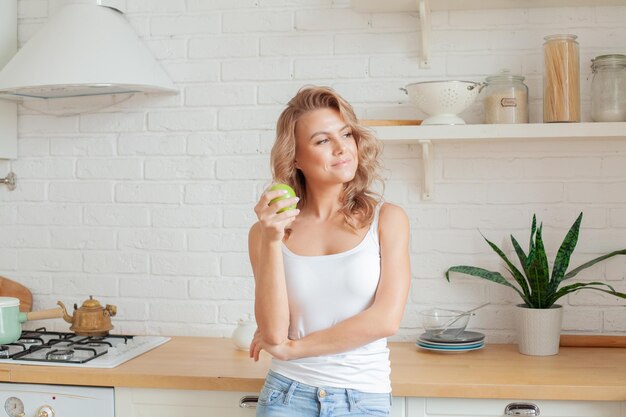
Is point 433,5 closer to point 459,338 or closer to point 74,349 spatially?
point 459,338

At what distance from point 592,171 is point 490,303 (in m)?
0.56

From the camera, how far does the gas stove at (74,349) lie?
8.17 ft

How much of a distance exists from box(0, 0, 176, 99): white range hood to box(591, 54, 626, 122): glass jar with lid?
1.46 m

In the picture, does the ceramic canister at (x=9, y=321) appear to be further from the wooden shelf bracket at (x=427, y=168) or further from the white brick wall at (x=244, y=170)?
the wooden shelf bracket at (x=427, y=168)

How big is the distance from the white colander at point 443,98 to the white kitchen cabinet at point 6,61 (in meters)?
1.53

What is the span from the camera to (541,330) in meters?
2.54

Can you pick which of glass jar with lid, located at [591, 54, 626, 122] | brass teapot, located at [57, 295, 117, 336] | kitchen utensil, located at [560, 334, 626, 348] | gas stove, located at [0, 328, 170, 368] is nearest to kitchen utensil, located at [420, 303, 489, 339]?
kitchen utensil, located at [560, 334, 626, 348]

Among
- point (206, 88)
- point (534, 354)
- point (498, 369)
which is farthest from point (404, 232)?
point (206, 88)

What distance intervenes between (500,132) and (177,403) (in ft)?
4.22

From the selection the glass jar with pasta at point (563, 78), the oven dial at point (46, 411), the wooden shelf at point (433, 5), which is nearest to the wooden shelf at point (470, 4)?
the wooden shelf at point (433, 5)

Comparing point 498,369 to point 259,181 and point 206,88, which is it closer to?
point 259,181

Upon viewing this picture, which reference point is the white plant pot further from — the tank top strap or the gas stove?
the gas stove

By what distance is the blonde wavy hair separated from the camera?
2135 mm

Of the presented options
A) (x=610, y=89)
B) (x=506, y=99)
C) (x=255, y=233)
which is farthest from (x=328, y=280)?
(x=610, y=89)
